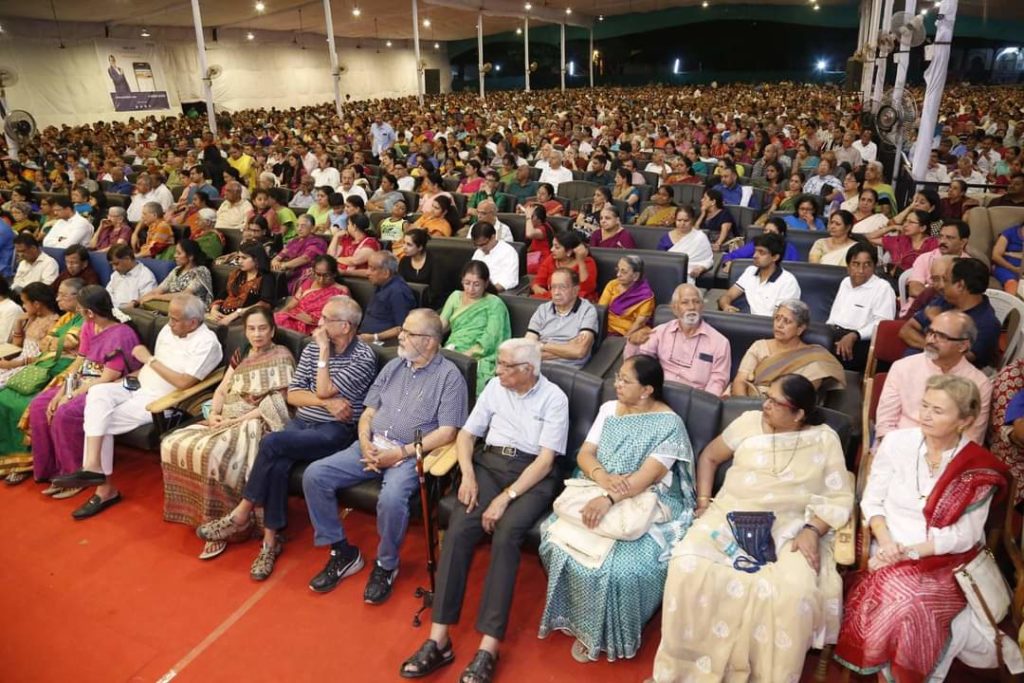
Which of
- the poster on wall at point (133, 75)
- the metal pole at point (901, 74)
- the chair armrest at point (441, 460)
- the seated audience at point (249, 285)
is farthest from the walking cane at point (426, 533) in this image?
the poster on wall at point (133, 75)

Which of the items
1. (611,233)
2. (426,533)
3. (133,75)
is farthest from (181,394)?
(133,75)

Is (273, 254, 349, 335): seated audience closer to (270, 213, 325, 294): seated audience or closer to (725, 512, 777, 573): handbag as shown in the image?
(270, 213, 325, 294): seated audience

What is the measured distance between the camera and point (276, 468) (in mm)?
3023

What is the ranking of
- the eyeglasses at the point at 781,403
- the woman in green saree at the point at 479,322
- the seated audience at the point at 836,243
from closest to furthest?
the eyeglasses at the point at 781,403, the woman in green saree at the point at 479,322, the seated audience at the point at 836,243

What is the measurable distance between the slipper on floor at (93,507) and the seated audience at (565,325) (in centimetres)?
234

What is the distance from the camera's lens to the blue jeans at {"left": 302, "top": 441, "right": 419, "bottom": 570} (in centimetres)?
277

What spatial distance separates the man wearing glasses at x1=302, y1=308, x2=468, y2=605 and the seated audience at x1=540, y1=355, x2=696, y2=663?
642 mm

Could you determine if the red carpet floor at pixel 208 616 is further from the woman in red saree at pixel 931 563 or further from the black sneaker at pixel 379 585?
the woman in red saree at pixel 931 563

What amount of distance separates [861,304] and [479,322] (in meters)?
2.10

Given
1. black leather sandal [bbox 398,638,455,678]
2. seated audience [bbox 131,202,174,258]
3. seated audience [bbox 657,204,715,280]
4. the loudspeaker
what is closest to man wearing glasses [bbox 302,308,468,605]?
black leather sandal [bbox 398,638,455,678]

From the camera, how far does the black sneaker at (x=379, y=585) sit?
2.75 m

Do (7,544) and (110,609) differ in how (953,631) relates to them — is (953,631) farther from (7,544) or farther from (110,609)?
(7,544)

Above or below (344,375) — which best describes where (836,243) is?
above

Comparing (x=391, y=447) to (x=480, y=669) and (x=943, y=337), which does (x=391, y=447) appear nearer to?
(x=480, y=669)
